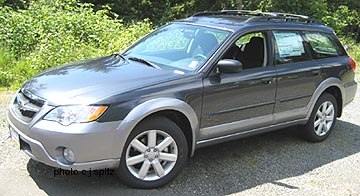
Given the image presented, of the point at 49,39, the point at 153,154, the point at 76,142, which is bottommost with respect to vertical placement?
the point at 49,39

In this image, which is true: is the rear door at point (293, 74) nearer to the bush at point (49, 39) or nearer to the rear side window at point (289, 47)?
the rear side window at point (289, 47)

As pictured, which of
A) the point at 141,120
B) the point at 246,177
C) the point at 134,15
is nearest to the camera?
the point at 141,120

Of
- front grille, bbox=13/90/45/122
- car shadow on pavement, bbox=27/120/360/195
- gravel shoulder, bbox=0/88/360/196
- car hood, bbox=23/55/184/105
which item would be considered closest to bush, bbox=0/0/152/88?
gravel shoulder, bbox=0/88/360/196

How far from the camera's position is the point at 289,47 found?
5344 mm

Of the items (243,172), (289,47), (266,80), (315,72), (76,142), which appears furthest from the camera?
(315,72)

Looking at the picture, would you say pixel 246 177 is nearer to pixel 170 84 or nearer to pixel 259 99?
pixel 259 99

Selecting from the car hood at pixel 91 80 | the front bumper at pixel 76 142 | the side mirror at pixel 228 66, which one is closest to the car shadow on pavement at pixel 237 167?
the front bumper at pixel 76 142

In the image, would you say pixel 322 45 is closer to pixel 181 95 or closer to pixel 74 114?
pixel 181 95

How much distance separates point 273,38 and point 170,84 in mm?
1679

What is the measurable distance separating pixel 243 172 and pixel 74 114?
2009 mm

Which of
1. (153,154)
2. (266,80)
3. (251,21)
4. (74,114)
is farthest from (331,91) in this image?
(74,114)

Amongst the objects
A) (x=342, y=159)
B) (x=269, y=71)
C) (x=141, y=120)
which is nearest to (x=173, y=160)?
(x=141, y=120)

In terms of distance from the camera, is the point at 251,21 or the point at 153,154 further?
the point at 251,21

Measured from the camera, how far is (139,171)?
4043mm
